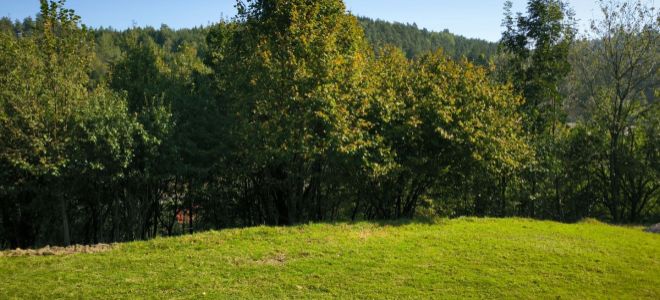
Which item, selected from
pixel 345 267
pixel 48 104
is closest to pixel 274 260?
pixel 345 267

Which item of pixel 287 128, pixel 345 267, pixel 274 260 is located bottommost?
pixel 345 267

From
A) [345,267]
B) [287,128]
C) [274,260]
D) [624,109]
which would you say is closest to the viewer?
[345,267]

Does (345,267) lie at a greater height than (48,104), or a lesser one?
lesser

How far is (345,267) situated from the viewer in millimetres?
12156

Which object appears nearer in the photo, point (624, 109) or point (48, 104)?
point (48, 104)

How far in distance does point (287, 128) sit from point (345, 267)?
21.2 ft

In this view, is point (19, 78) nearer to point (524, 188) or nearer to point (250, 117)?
point (250, 117)

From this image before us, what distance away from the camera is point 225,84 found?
20922 mm

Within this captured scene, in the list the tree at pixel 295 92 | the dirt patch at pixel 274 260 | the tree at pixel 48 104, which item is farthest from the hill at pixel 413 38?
the dirt patch at pixel 274 260

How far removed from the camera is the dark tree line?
16672 mm

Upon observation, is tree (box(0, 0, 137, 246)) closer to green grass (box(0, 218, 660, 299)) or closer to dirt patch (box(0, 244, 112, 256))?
dirt patch (box(0, 244, 112, 256))

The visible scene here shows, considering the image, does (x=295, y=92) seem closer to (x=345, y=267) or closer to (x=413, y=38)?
(x=345, y=267)

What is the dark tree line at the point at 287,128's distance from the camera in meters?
16.7

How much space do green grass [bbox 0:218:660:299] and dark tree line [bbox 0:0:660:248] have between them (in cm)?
382
